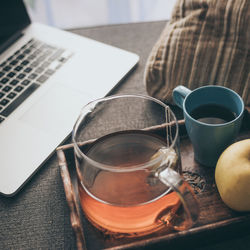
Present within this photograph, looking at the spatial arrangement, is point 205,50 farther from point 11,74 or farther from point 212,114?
point 11,74

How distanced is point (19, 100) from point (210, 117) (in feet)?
1.08

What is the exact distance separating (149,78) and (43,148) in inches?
7.9

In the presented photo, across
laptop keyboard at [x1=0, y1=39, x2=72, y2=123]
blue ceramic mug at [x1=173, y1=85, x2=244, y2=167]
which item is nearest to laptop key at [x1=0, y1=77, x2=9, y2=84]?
laptop keyboard at [x1=0, y1=39, x2=72, y2=123]

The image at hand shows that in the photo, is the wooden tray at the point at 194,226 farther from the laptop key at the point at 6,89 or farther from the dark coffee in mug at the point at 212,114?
the laptop key at the point at 6,89

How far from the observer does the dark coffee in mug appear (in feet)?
1.71

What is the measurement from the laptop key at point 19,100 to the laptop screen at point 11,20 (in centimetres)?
13

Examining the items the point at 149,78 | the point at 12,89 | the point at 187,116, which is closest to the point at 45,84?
the point at 12,89

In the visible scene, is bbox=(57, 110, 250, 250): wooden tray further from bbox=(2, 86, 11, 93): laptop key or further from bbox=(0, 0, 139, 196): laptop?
bbox=(2, 86, 11, 93): laptop key

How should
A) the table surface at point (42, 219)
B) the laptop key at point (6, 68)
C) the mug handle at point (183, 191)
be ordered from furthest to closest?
the laptop key at point (6, 68) < the table surface at point (42, 219) < the mug handle at point (183, 191)

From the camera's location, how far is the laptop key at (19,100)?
0.64 m

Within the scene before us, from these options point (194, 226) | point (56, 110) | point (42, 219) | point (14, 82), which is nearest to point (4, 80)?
point (14, 82)

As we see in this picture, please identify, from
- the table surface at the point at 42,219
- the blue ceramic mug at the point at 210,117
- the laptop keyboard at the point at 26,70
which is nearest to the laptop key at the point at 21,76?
the laptop keyboard at the point at 26,70

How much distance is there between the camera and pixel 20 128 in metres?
0.61

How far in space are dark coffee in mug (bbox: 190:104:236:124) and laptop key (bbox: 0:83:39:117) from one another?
11.8 inches
